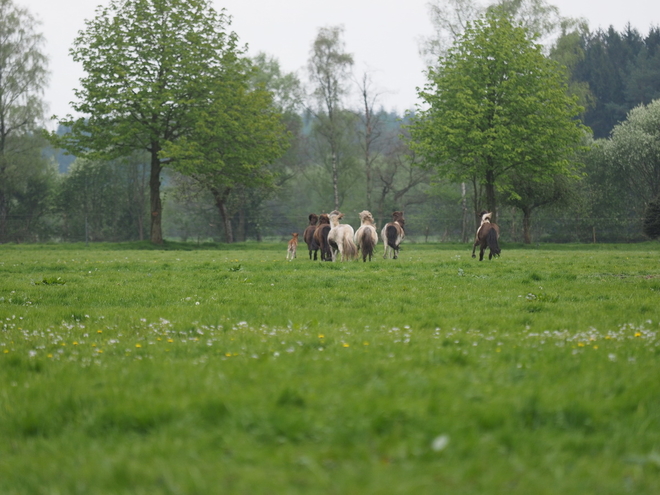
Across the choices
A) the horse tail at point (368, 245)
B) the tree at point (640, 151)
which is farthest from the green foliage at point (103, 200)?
the tree at point (640, 151)

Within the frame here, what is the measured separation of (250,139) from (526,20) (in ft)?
83.6

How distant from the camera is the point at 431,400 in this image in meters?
4.45

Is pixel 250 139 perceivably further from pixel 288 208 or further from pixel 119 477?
pixel 119 477

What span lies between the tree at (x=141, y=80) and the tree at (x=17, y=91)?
15.0 m

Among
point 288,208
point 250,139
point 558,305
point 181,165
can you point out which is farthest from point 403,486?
point 288,208

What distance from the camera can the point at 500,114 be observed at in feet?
135

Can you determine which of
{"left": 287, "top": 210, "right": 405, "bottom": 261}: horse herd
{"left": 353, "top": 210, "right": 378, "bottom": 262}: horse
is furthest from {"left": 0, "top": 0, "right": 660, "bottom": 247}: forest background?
{"left": 353, "top": 210, "right": 378, "bottom": 262}: horse

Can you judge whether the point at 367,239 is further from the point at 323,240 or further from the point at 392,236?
the point at 392,236

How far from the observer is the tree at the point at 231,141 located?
40688mm

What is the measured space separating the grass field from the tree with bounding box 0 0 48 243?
4963 centimetres

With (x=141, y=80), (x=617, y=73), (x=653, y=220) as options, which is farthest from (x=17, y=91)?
(x=617, y=73)

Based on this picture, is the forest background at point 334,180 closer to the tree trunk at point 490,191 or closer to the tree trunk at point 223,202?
the tree trunk at point 223,202

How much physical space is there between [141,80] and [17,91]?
65.4 feet

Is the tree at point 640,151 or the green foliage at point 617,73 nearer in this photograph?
the tree at point 640,151
